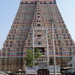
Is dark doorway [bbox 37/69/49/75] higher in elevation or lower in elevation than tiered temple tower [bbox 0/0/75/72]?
lower

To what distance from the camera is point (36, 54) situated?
51250 mm

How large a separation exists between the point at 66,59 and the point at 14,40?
19850 mm

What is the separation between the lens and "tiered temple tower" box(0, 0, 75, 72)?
59.1 m

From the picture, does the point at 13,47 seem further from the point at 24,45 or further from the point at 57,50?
the point at 57,50

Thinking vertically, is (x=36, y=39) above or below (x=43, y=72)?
above

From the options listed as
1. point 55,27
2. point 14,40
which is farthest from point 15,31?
point 55,27

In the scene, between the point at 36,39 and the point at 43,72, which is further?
the point at 36,39

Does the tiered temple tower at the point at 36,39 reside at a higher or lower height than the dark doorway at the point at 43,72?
higher

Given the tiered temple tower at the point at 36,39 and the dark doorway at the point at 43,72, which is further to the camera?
the tiered temple tower at the point at 36,39

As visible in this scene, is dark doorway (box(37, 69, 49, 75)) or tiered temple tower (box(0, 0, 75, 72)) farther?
tiered temple tower (box(0, 0, 75, 72))

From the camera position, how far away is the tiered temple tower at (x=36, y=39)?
59.1 m

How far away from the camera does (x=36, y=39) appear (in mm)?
57719

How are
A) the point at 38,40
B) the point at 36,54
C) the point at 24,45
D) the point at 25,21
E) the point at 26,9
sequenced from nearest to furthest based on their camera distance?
the point at 36,54 → the point at 38,40 → the point at 24,45 → the point at 25,21 → the point at 26,9

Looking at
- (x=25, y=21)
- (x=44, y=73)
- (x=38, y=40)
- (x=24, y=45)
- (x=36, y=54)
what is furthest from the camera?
(x=25, y=21)
